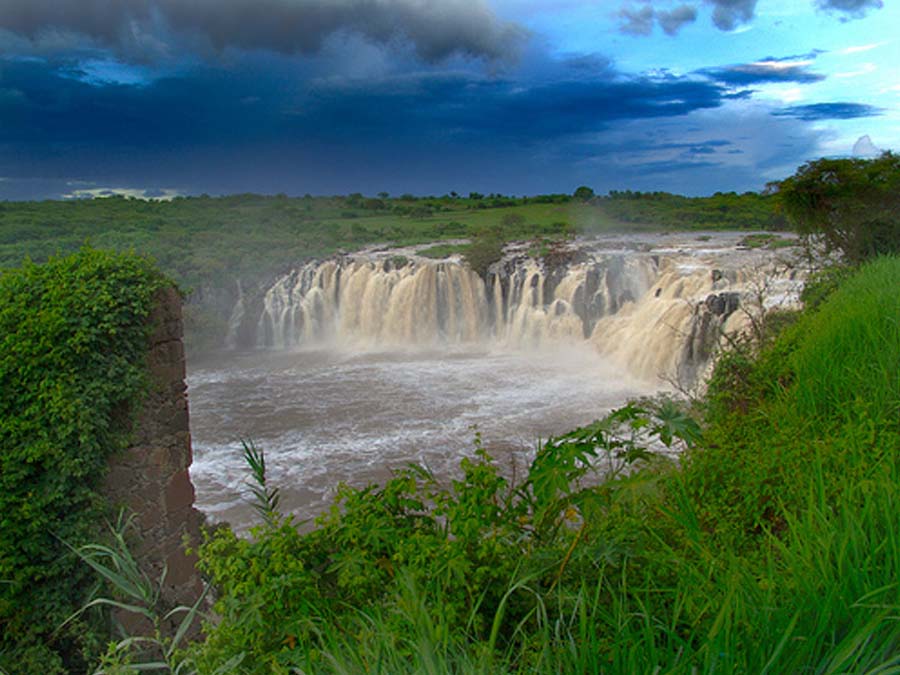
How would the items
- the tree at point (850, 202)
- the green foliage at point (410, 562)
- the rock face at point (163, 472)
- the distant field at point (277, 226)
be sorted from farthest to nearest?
the distant field at point (277, 226), the tree at point (850, 202), the rock face at point (163, 472), the green foliage at point (410, 562)

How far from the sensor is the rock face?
22.0ft

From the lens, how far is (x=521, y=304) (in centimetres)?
2272

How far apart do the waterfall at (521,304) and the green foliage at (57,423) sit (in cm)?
1182

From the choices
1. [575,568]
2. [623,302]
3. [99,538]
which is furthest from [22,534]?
[623,302]

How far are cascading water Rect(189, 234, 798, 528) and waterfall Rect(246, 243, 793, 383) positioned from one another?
56 millimetres

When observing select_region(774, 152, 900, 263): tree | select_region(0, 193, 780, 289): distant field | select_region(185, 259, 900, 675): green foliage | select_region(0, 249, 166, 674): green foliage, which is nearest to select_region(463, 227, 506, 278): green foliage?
select_region(0, 193, 780, 289): distant field

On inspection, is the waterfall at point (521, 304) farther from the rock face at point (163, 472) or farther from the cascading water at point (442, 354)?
the rock face at point (163, 472)

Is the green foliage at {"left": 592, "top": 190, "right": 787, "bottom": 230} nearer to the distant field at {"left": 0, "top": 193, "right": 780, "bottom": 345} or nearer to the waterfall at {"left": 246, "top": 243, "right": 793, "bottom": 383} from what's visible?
the distant field at {"left": 0, "top": 193, "right": 780, "bottom": 345}

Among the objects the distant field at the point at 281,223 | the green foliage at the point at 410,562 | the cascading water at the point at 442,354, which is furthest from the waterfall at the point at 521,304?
the green foliage at the point at 410,562

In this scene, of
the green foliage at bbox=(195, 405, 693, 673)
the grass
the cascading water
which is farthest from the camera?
the cascading water

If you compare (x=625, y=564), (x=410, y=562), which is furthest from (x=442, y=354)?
(x=625, y=564)

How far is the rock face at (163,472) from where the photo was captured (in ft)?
22.0

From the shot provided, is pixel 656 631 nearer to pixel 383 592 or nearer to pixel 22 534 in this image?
pixel 383 592

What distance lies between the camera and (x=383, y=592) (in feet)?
10.2
